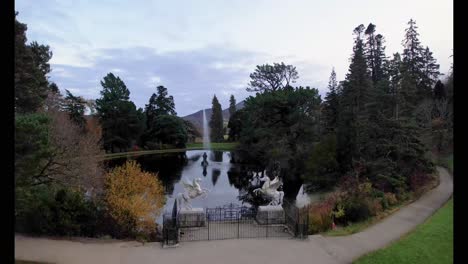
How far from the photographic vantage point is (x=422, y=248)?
11.4 meters

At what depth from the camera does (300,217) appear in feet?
49.8

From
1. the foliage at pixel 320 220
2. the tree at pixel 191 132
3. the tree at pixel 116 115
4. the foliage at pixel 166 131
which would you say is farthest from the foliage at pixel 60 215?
the tree at pixel 191 132

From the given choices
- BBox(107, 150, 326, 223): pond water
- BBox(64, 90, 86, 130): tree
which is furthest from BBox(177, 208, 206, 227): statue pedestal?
BBox(64, 90, 86, 130): tree

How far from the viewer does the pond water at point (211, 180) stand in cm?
2397

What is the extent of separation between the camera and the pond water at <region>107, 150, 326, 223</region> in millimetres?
23969

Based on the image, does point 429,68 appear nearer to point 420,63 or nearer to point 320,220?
point 420,63

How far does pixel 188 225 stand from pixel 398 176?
13786 millimetres

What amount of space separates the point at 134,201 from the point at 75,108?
34780mm

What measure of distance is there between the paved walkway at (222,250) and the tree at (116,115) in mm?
38281

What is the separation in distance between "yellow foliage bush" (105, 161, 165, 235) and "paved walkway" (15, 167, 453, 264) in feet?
6.52

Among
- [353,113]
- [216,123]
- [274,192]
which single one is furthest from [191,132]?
[274,192]

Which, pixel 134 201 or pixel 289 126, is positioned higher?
pixel 289 126
